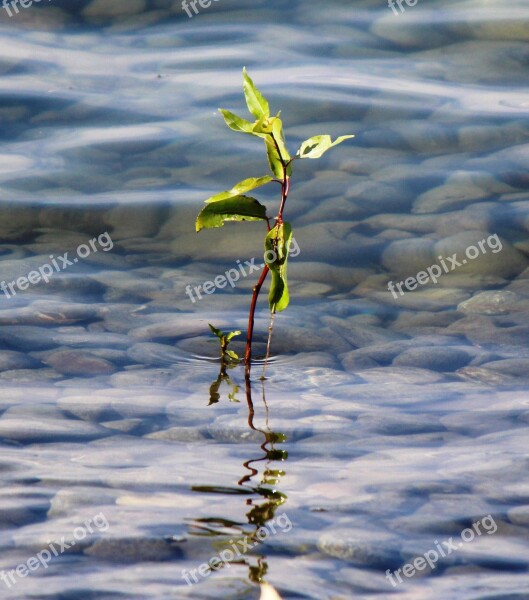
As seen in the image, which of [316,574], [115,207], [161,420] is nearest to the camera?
[316,574]

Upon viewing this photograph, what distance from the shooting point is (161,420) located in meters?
2.90

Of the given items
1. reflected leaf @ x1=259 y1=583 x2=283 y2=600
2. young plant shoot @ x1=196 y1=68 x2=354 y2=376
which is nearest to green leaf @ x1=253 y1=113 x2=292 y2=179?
young plant shoot @ x1=196 y1=68 x2=354 y2=376

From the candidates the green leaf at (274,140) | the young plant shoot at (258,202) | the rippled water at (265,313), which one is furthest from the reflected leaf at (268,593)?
the green leaf at (274,140)

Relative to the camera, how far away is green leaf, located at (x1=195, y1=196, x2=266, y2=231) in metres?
2.98

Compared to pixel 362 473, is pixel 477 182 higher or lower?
higher

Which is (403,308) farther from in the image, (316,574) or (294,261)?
(316,574)

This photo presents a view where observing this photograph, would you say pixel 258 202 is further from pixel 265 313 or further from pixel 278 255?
pixel 265 313

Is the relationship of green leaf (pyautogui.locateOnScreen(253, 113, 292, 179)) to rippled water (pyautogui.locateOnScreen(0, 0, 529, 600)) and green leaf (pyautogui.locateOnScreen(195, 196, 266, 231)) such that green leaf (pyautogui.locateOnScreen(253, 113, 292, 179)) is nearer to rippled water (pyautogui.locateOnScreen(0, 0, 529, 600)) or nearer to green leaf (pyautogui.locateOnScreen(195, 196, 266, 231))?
green leaf (pyautogui.locateOnScreen(195, 196, 266, 231))

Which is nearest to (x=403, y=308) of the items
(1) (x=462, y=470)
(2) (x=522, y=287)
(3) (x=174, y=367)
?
(2) (x=522, y=287)

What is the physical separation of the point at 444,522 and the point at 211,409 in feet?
3.02

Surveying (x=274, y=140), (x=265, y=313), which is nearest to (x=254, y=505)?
(x=274, y=140)

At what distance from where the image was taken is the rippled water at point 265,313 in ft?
7.41

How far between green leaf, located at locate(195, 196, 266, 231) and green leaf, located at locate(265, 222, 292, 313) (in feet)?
0.27

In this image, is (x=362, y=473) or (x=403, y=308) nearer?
(x=362, y=473)
